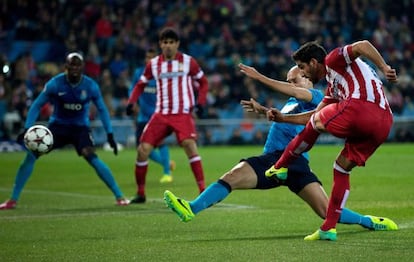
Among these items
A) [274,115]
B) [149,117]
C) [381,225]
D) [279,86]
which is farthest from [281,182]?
[149,117]

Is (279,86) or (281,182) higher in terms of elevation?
(279,86)

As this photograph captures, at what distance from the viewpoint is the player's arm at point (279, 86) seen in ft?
27.7

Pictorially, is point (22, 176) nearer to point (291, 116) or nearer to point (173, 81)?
point (173, 81)

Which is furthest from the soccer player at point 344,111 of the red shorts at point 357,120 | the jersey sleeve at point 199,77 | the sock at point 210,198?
the jersey sleeve at point 199,77

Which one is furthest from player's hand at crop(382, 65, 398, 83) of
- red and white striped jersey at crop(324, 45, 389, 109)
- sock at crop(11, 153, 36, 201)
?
sock at crop(11, 153, 36, 201)

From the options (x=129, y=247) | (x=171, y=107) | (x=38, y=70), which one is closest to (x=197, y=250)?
(x=129, y=247)

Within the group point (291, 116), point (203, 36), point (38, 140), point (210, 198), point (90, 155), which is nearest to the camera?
point (291, 116)

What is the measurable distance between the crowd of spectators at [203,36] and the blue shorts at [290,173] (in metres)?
19.4

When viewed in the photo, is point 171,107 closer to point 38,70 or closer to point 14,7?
point 38,70

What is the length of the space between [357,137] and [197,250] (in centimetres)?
176

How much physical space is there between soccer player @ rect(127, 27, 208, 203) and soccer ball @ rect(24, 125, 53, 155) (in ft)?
4.76

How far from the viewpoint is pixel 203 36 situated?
107 ft

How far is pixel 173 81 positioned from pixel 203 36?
18.6 meters

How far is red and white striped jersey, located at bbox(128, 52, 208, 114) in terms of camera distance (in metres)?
14.0
